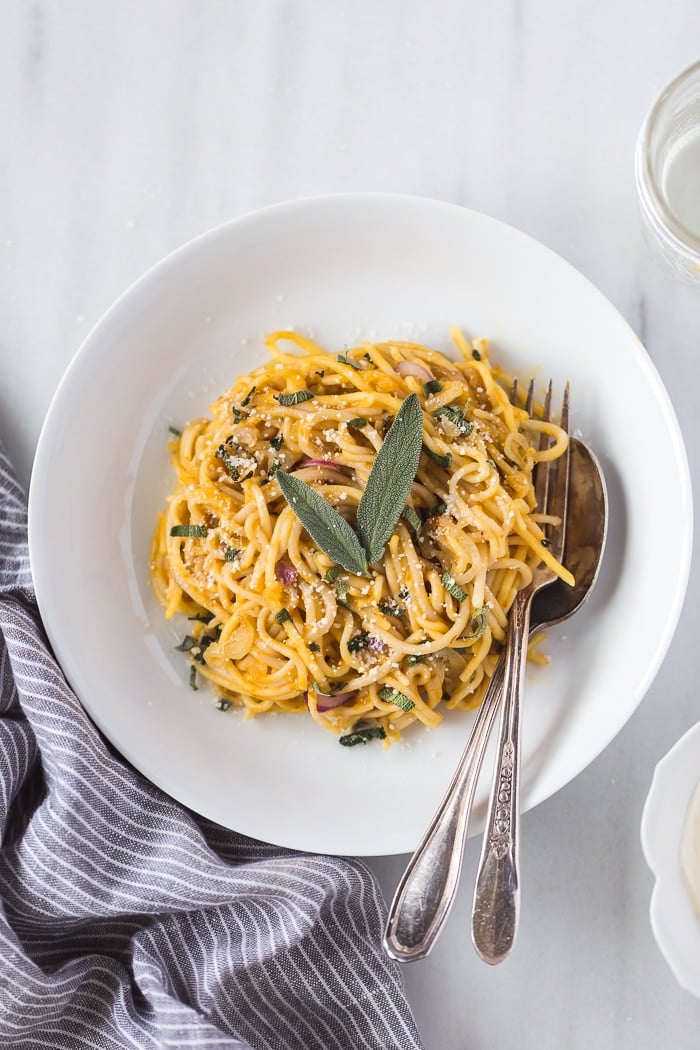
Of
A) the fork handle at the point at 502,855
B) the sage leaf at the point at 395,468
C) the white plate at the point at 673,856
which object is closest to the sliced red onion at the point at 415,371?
the sage leaf at the point at 395,468

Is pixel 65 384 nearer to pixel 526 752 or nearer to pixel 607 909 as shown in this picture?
pixel 526 752

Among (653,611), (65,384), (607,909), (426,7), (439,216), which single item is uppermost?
(426,7)

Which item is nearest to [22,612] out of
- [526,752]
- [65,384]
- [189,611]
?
[189,611]

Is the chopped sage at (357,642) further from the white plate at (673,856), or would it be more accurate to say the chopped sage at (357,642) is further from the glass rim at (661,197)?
the glass rim at (661,197)

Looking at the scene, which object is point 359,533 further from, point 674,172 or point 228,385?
point 674,172

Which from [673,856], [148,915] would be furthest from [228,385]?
[673,856]
